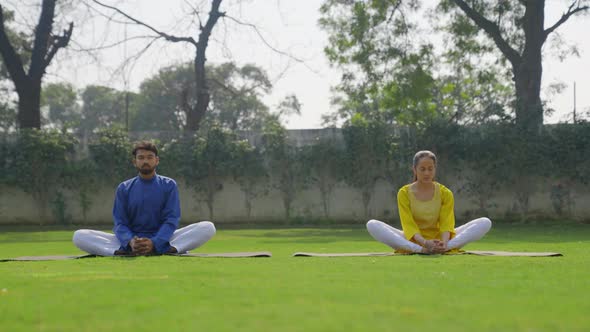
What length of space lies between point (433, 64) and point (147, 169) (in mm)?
13090

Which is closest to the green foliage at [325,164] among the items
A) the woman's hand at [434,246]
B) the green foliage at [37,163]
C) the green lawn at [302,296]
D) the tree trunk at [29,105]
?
the green foliage at [37,163]

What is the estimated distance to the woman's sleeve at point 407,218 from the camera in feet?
25.5

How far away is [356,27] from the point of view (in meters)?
20.0

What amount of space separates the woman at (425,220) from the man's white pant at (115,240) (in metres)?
1.74

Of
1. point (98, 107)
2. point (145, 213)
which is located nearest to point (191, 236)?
point (145, 213)

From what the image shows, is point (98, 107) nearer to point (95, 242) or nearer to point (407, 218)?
point (95, 242)

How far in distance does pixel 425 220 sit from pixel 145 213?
9.15ft

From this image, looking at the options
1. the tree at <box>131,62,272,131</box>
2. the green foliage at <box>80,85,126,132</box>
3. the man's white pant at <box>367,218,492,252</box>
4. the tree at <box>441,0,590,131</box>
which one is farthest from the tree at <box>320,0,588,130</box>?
the green foliage at <box>80,85,126,132</box>

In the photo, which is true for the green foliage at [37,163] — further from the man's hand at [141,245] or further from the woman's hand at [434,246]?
the woman's hand at [434,246]

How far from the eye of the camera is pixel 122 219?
811 centimetres

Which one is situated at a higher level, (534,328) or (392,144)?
(392,144)

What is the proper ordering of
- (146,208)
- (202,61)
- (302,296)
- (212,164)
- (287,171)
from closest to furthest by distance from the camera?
1. (302,296)
2. (146,208)
3. (287,171)
4. (212,164)
5. (202,61)

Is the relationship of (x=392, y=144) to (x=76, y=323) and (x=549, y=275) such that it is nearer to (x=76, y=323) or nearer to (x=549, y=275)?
(x=549, y=275)

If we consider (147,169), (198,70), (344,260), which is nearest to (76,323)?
(344,260)
